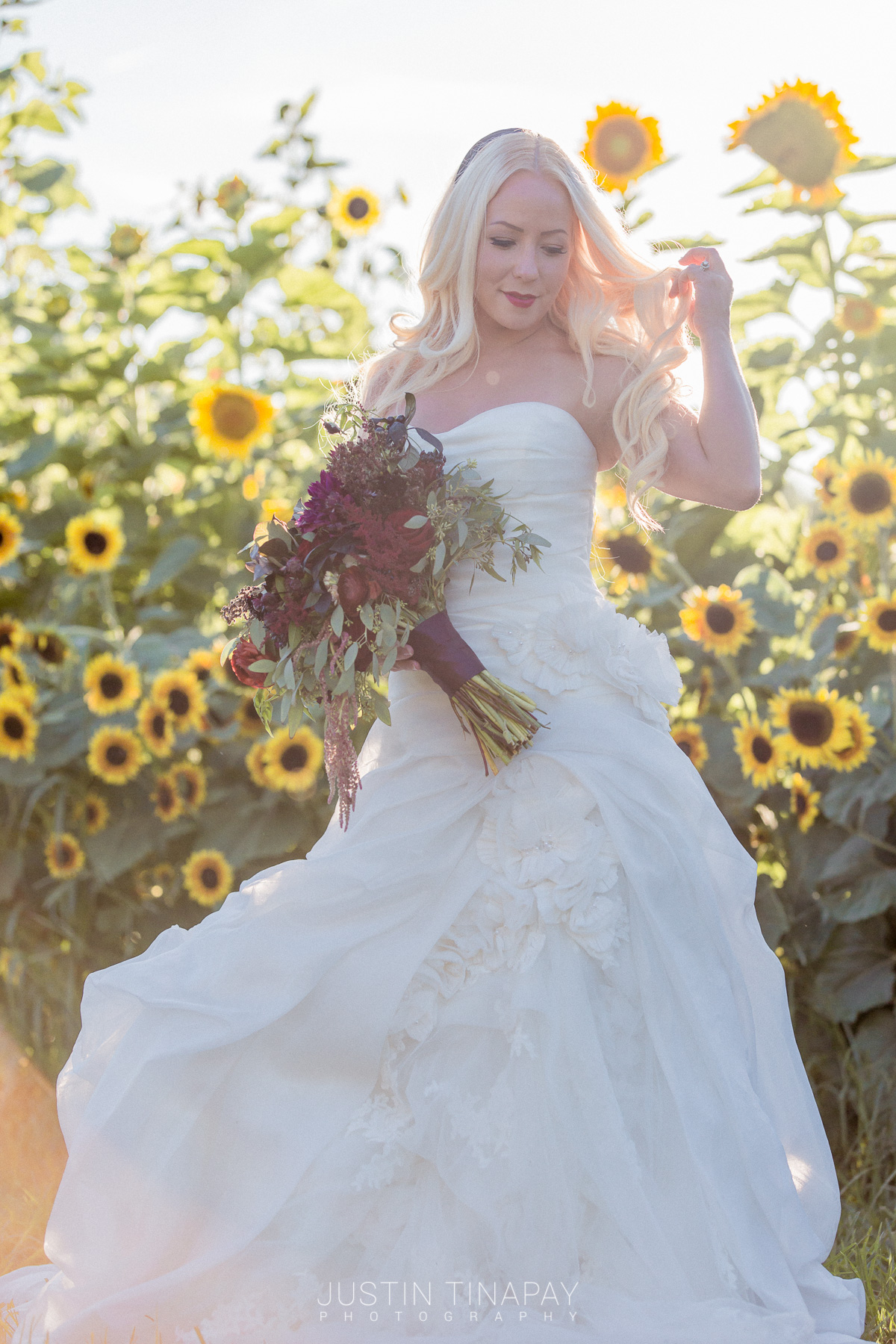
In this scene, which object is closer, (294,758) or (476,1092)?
(476,1092)

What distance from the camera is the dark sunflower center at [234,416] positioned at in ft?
15.4

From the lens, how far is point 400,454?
2.41 m

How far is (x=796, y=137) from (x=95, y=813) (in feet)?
10.8

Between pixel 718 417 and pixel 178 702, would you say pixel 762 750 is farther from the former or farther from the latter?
pixel 178 702

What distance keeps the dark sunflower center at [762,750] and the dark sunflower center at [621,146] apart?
1805 millimetres

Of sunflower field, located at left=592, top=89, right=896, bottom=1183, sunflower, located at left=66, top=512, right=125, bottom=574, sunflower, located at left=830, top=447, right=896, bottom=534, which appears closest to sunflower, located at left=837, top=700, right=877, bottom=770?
sunflower field, located at left=592, top=89, right=896, bottom=1183

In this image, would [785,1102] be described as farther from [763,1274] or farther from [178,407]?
[178,407]

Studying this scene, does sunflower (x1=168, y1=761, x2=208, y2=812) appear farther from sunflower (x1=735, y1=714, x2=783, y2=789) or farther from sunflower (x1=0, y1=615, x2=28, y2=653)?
sunflower (x1=735, y1=714, x2=783, y2=789)

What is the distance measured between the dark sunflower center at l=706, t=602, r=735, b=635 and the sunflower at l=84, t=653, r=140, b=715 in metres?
2.00

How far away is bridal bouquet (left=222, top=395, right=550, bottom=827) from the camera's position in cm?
231

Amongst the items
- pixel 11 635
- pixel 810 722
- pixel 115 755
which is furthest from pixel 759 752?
pixel 11 635

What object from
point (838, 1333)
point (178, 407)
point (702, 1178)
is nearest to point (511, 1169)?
point (702, 1178)

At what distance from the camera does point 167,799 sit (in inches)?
172

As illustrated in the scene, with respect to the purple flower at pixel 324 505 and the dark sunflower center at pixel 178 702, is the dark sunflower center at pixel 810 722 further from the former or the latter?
the dark sunflower center at pixel 178 702
